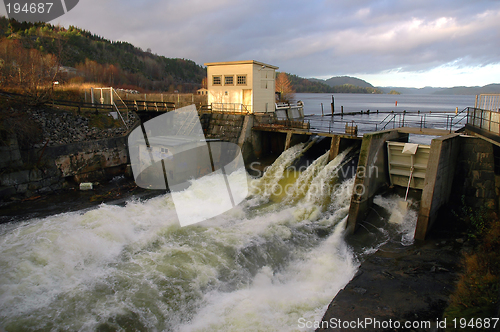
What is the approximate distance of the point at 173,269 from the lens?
9.12 m

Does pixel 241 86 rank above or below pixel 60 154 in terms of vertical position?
above

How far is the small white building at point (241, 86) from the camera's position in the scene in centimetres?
2252

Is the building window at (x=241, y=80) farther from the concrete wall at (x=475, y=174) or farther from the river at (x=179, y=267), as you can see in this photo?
the concrete wall at (x=475, y=174)

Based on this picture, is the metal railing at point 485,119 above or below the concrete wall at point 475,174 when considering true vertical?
above

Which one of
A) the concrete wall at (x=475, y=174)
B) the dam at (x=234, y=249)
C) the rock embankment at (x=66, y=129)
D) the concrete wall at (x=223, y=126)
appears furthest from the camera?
the concrete wall at (x=223, y=126)

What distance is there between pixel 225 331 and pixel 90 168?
1496cm

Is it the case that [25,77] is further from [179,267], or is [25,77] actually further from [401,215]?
[401,215]

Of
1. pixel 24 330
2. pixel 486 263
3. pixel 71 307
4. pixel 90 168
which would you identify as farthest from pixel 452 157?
pixel 90 168

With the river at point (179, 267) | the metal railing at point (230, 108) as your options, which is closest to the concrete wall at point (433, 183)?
the river at point (179, 267)

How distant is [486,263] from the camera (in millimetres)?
8070

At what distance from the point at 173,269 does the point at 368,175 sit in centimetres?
866

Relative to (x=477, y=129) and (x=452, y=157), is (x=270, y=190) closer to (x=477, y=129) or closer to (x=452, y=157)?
(x=452, y=157)

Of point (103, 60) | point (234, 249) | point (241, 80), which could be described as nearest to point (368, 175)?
point (234, 249)

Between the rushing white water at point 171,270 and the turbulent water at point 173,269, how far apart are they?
3 cm
